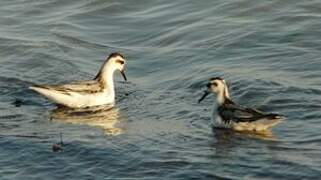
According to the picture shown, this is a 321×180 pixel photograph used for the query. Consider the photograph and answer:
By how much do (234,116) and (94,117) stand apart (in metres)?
2.83

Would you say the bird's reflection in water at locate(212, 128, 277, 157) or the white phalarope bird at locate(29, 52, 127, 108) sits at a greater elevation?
the white phalarope bird at locate(29, 52, 127, 108)

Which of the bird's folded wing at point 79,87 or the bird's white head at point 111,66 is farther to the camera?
the bird's white head at point 111,66

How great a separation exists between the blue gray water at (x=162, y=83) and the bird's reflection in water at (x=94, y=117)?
0.04m

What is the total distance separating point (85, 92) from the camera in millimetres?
18359

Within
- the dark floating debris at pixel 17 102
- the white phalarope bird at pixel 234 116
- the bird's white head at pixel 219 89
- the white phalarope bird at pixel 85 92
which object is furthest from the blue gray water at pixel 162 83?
the bird's white head at pixel 219 89

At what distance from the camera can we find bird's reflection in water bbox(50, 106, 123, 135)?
644 inches

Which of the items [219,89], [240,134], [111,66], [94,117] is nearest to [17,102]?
[94,117]

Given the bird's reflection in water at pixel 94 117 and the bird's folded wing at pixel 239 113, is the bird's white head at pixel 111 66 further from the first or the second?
the bird's folded wing at pixel 239 113

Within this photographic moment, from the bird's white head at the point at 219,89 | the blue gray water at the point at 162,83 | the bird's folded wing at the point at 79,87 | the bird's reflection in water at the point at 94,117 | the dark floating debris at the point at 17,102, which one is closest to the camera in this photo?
the blue gray water at the point at 162,83

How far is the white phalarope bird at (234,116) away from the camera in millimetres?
15346

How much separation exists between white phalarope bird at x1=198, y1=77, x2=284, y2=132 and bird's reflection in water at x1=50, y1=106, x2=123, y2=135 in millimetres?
1672

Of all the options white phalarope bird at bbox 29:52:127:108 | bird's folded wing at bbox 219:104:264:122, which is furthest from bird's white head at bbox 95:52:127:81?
bird's folded wing at bbox 219:104:264:122

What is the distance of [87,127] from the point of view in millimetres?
16234

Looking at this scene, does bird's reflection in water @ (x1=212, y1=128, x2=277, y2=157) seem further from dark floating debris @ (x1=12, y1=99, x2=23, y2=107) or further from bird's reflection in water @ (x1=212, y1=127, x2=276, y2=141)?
dark floating debris @ (x1=12, y1=99, x2=23, y2=107)
